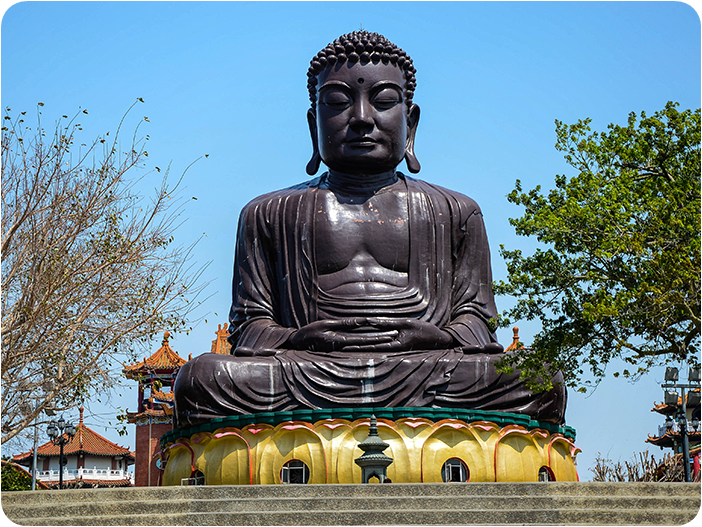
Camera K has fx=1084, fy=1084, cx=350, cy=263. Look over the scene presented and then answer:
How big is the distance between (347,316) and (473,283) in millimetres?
1722

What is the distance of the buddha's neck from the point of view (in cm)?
1340

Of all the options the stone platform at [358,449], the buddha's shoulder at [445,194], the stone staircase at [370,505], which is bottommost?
the stone staircase at [370,505]

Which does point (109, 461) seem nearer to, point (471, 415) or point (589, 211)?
point (471, 415)

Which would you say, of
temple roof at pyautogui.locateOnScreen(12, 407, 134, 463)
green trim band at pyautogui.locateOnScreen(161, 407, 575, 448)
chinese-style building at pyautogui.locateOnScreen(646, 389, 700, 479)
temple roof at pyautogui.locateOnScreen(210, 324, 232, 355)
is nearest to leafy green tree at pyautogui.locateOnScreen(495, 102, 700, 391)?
green trim band at pyautogui.locateOnScreen(161, 407, 575, 448)

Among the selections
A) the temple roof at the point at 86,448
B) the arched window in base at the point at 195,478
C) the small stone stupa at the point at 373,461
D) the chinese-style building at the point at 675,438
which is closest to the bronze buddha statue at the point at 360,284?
the arched window in base at the point at 195,478

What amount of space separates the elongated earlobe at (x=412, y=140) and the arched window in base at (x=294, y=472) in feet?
14.6

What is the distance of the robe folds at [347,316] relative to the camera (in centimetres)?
1152

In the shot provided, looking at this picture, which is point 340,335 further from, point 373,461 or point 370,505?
point 370,505

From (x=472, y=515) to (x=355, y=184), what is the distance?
654 cm

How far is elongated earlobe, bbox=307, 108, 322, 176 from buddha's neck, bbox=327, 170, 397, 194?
45 cm

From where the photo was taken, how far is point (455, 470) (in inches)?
437

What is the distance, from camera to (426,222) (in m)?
13.2

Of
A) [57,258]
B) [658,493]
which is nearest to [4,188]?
[57,258]

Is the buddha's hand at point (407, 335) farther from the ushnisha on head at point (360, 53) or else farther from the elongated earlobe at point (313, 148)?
the ushnisha on head at point (360, 53)
